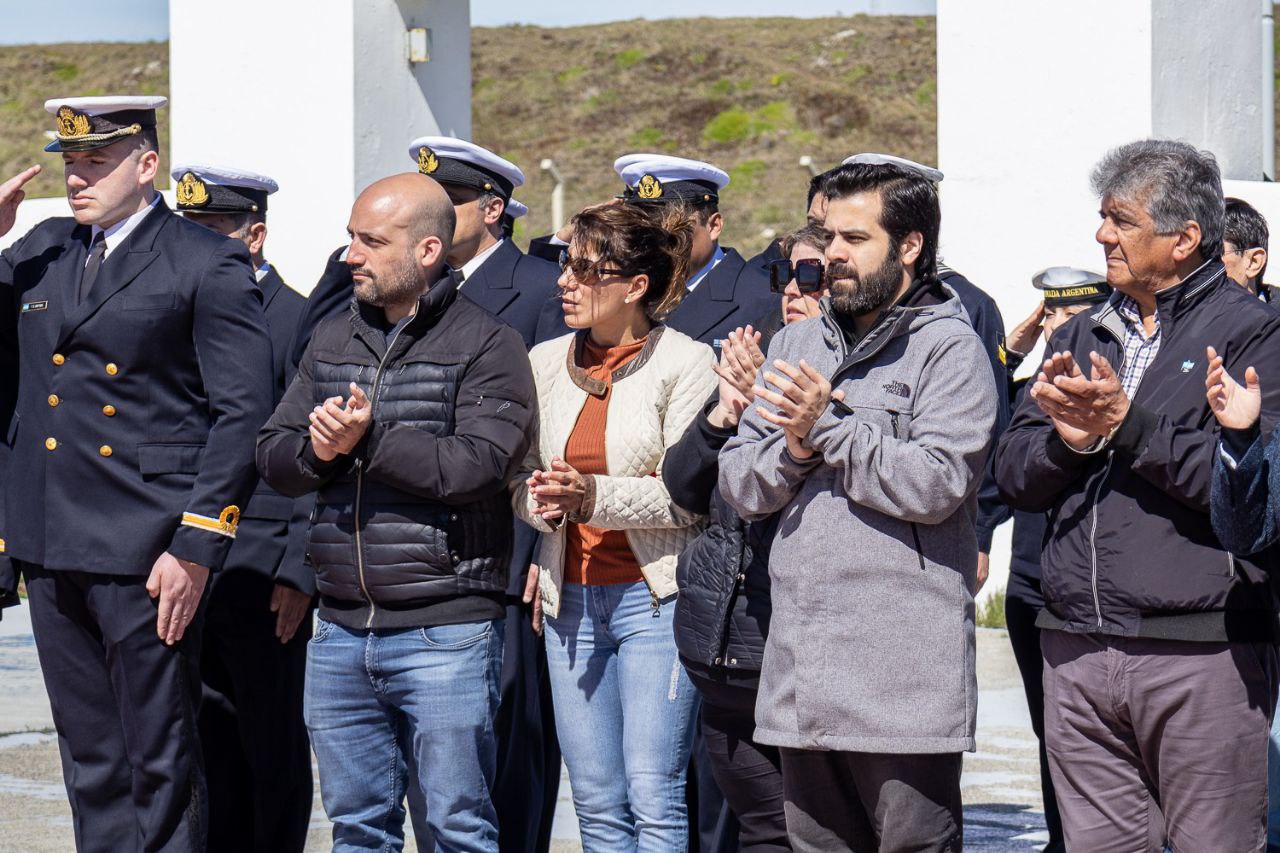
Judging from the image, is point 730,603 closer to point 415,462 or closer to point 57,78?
point 415,462

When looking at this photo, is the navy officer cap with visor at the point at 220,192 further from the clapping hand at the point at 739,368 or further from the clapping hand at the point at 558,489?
the clapping hand at the point at 739,368

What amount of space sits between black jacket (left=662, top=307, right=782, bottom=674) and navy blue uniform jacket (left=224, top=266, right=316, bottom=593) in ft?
4.41

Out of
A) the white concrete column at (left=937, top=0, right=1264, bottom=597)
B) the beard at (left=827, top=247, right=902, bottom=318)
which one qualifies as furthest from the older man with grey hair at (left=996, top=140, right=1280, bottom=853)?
the white concrete column at (left=937, top=0, right=1264, bottom=597)

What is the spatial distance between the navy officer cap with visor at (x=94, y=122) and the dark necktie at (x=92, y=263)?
0.26 meters

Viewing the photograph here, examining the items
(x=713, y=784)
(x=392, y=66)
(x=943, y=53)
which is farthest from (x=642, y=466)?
(x=392, y=66)

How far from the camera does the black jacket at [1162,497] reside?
3.73m

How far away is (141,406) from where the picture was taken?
4.63 meters

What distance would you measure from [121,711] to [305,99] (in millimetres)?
5631

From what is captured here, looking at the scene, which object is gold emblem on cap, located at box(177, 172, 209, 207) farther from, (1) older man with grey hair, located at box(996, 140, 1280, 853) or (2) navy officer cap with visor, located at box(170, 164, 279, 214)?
(1) older man with grey hair, located at box(996, 140, 1280, 853)

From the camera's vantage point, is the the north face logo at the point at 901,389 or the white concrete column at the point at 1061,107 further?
the white concrete column at the point at 1061,107

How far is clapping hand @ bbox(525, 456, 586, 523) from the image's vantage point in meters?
4.18

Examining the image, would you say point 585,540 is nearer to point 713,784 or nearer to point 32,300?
point 713,784

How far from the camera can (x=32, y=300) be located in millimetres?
4738

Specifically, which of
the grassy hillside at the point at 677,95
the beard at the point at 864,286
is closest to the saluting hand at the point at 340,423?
the beard at the point at 864,286
